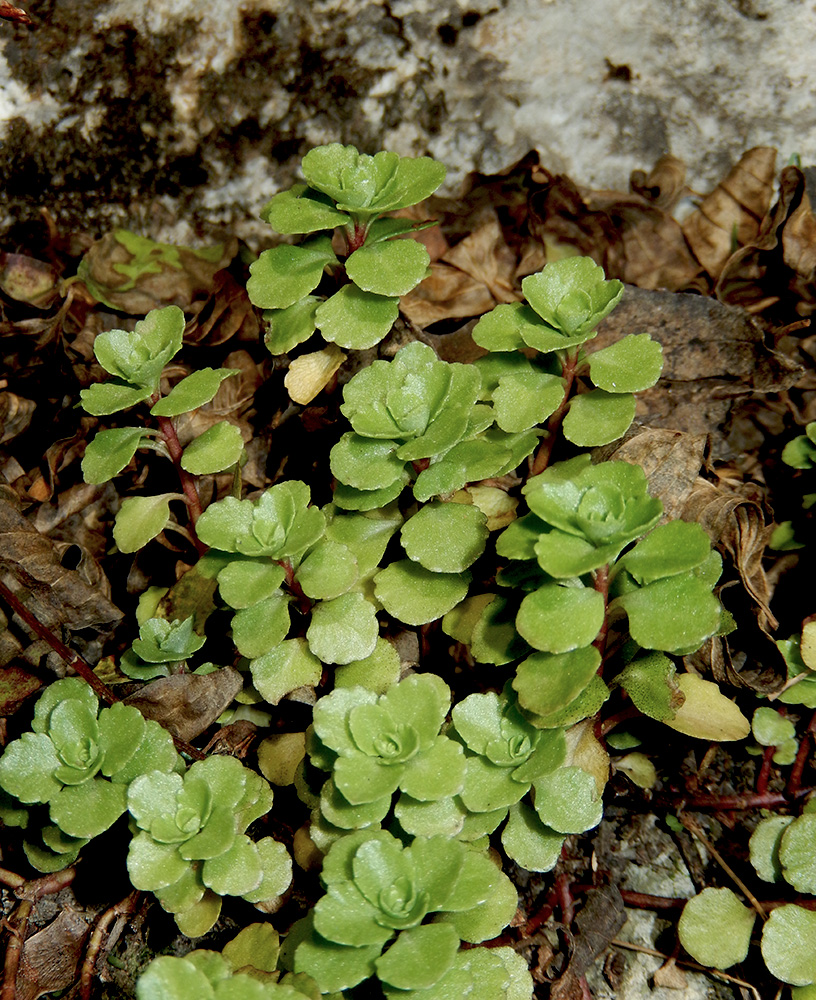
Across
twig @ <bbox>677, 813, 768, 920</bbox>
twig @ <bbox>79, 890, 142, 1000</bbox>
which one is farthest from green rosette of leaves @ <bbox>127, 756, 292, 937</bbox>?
twig @ <bbox>677, 813, 768, 920</bbox>

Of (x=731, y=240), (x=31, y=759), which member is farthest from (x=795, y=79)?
(x=31, y=759)

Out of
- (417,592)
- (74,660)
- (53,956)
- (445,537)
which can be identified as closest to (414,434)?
(445,537)

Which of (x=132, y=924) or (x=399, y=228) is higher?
(x=399, y=228)

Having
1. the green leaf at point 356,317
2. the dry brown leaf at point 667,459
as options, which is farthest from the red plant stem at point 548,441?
the green leaf at point 356,317

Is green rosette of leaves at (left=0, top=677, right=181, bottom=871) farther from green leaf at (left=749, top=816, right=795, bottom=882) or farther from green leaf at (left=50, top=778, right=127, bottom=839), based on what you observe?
green leaf at (left=749, top=816, right=795, bottom=882)

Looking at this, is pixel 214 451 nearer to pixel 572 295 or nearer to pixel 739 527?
pixel 572 295

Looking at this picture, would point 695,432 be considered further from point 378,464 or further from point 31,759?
point 31,759

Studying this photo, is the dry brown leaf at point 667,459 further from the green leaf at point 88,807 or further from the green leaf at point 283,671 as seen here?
the green leaf at point 88,807
